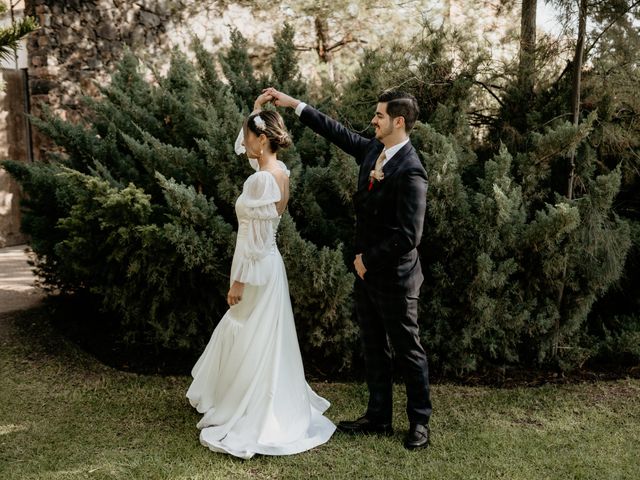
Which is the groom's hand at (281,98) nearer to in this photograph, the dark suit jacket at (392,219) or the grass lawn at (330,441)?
the dark suit jacket at (392,219)

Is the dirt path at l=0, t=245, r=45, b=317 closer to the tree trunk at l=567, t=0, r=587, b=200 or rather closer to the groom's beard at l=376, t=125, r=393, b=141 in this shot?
the groom's beard at l=376, t=125, r=393, b=141

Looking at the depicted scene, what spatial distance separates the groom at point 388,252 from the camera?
11.4 ft

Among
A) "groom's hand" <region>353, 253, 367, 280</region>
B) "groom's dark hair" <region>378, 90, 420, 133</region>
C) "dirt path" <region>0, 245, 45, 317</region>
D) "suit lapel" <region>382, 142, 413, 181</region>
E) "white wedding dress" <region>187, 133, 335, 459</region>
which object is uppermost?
"groom's dark hair" <region>378, 90, 420, 133</region>

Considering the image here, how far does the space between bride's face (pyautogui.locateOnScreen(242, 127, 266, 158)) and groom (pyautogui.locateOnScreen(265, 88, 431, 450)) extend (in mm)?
363

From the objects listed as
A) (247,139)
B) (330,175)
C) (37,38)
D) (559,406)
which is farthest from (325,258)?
(37,38)

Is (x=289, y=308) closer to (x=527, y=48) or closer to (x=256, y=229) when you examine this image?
(x=256, y=229)

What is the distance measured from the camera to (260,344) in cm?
383

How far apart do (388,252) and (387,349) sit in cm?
76

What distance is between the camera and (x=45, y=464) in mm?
3580

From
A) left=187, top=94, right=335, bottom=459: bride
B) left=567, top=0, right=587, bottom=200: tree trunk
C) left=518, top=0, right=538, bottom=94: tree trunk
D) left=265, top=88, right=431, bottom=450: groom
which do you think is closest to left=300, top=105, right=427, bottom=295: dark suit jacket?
left=265, top=88, right=431, bottom=450: groom

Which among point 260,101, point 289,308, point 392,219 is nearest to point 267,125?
point 260,101

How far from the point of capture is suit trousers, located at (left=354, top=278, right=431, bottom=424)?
3666 millimetres

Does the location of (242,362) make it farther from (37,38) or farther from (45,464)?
(37,38)

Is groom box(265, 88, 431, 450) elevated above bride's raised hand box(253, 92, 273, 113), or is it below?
below
